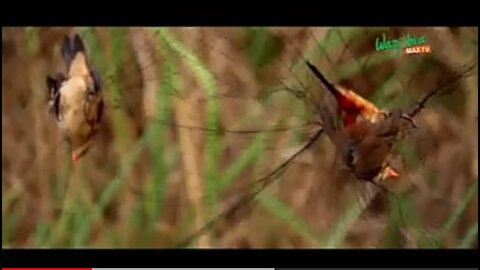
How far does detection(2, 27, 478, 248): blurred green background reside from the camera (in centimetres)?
134

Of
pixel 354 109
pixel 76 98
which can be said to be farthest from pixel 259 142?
pixel 76 98

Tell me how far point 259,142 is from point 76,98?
34 cm

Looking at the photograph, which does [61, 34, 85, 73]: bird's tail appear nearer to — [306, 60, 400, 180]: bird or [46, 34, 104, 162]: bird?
[46, 34, 104, 162]: bird

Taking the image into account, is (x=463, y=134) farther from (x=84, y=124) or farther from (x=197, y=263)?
(x=84, y=124)

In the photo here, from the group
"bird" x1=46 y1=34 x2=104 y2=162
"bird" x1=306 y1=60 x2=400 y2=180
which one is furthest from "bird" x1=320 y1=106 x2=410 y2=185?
"bird" x1=46 y1=34 x2=104 y2=162

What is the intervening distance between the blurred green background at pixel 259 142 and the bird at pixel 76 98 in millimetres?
19

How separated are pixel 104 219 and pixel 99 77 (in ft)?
0.85

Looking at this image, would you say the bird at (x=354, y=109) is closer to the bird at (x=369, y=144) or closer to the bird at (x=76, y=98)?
the bird at (x=369, y=144)

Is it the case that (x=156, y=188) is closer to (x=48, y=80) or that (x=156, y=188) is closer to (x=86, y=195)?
(x=86, y=195)

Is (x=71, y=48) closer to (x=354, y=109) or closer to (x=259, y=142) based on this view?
(x=259, y=142)

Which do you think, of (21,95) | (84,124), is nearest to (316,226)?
(84,124)

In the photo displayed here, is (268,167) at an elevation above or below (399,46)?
below

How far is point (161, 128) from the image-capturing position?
135 cm

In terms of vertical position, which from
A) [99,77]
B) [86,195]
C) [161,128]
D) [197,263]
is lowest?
[197,263]
